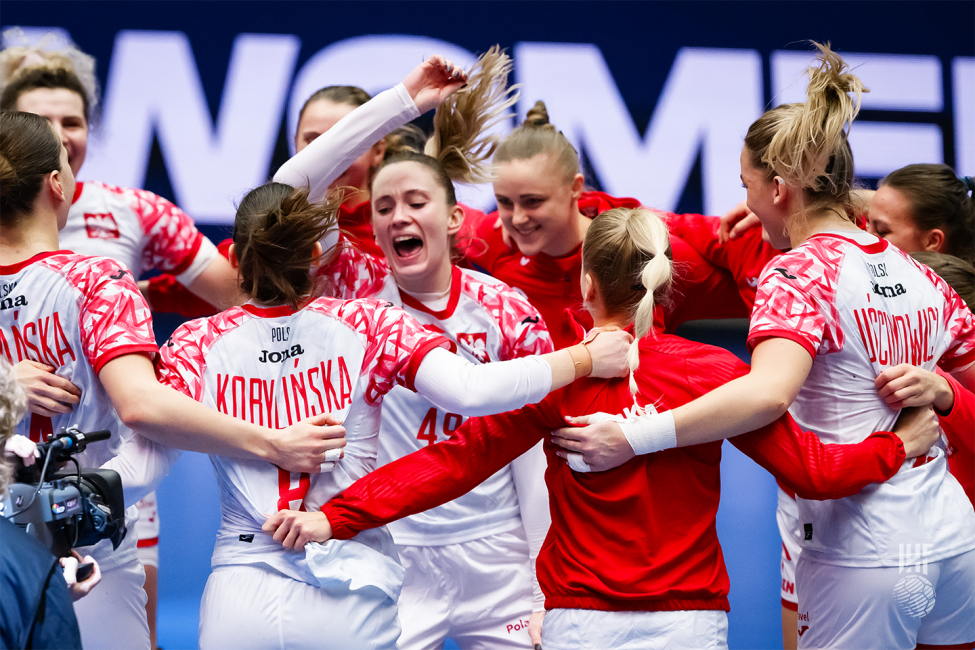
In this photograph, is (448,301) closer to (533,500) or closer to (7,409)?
(533,500)

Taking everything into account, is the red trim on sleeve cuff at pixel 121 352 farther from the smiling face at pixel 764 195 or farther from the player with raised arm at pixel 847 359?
the smiling face at pixel 764 195

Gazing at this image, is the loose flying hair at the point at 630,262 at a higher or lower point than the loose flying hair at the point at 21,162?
lower

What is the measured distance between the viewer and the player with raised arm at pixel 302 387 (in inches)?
79.0

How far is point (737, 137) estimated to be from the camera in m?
6.41

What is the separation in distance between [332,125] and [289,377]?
4.95 feet

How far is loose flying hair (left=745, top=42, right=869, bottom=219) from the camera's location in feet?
7.59

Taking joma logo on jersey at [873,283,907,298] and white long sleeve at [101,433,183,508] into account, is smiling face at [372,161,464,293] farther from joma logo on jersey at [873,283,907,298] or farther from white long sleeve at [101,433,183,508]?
joma logo on jersey at [873,283,907,298]

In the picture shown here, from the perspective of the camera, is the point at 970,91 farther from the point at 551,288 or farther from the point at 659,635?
the point at 659,635

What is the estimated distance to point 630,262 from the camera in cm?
215

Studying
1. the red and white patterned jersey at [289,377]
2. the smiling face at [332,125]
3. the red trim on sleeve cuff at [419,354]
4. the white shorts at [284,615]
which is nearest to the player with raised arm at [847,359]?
the red trim on sleeve cuff at [419,354]

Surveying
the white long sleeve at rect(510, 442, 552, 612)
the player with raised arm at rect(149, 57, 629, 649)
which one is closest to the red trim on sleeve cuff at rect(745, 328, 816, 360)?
the player with raised arm at rect(149, 57, 629, 649)

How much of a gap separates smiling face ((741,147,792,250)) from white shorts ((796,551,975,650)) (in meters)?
0.90

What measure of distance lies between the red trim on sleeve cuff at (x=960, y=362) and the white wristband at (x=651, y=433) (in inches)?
40.0

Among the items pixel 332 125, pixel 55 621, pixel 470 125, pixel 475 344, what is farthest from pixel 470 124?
pixel 55 621
